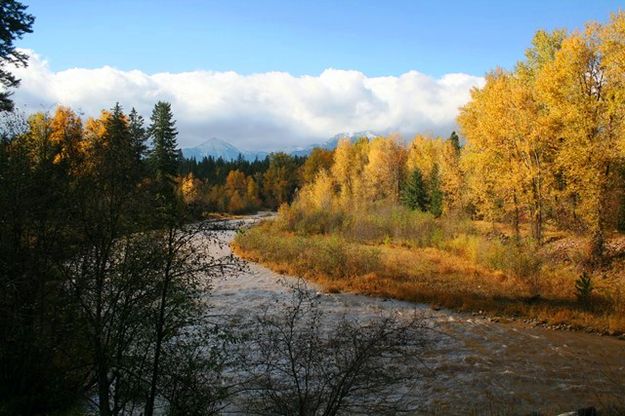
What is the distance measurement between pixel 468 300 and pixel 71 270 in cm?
1556

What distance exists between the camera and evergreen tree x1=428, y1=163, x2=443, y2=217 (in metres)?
47.3

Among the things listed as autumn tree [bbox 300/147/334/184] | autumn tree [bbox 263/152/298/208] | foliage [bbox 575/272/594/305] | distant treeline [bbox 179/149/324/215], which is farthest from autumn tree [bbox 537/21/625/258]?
autumn tree [bbox 263/152/298/208]

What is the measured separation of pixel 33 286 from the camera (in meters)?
6.19

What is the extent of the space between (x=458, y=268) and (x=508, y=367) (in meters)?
12.8

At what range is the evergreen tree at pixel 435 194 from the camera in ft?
155

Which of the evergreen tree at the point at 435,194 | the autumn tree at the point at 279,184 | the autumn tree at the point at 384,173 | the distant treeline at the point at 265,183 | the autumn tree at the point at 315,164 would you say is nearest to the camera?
the evergreen tree at the point at 435,194

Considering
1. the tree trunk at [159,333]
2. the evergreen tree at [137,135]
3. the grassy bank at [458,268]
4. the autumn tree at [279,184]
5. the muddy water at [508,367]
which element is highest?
the autumn tree at [279,184]

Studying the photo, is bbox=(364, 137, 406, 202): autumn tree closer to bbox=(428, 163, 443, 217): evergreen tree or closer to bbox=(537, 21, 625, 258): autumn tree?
bbox=(428, 163, 443, 217): evergreen tree

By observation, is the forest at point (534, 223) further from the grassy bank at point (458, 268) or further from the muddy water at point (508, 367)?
the muddy water at point (508, 367)

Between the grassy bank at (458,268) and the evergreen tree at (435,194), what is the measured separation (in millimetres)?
12441

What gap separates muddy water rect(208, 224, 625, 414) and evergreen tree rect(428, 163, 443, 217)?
31658mm

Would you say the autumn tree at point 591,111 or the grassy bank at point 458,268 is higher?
the autumn tree at point 591,111

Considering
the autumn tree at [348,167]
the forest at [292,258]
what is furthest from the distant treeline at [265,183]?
the forest at [292,258]

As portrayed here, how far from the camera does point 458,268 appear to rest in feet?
77.8
